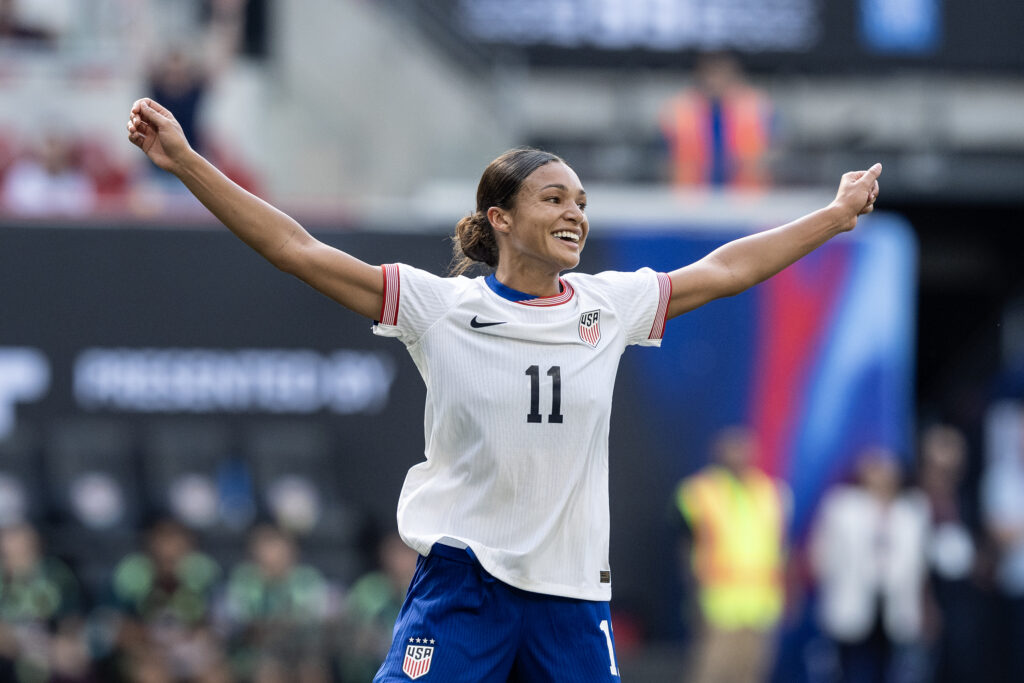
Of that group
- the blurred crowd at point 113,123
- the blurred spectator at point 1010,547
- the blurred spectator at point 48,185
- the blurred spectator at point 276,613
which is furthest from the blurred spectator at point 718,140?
the blurred spectator at point 48,185

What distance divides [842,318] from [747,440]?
59.7 inches

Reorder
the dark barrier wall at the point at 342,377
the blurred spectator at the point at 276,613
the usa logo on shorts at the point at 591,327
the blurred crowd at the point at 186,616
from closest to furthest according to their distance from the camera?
1. the usa logo on shorts at the point at 591,327
2. the blurred crowd at the point at 186,616
3. the blurred spectator at the point at 276,613
4. the dark barrier wall at the point at 342,377

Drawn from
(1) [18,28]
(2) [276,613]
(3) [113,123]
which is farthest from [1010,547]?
(1) [18,28]

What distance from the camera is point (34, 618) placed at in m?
10.6

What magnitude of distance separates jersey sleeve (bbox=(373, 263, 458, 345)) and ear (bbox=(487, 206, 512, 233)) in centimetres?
29

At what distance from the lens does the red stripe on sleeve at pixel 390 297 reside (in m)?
4.46

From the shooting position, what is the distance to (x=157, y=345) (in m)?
12.3

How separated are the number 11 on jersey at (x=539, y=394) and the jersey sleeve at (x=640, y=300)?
37cm

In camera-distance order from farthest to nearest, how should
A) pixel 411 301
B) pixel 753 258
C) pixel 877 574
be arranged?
pixel 877 574, pixel 753 258, pixel 411 301

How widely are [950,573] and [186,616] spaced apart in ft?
19.9

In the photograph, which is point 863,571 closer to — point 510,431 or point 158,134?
point 510,431

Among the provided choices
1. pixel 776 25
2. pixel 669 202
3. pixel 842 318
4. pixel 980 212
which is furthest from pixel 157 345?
pixel 980 212

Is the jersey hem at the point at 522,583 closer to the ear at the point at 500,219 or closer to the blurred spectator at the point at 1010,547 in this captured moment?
the ear at the point at 500,219

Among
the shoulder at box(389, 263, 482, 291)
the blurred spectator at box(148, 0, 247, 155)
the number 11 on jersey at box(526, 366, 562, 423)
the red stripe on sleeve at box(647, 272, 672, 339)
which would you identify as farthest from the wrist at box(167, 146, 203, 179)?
the blurred spectator at box(148, 0, 247, 155)
